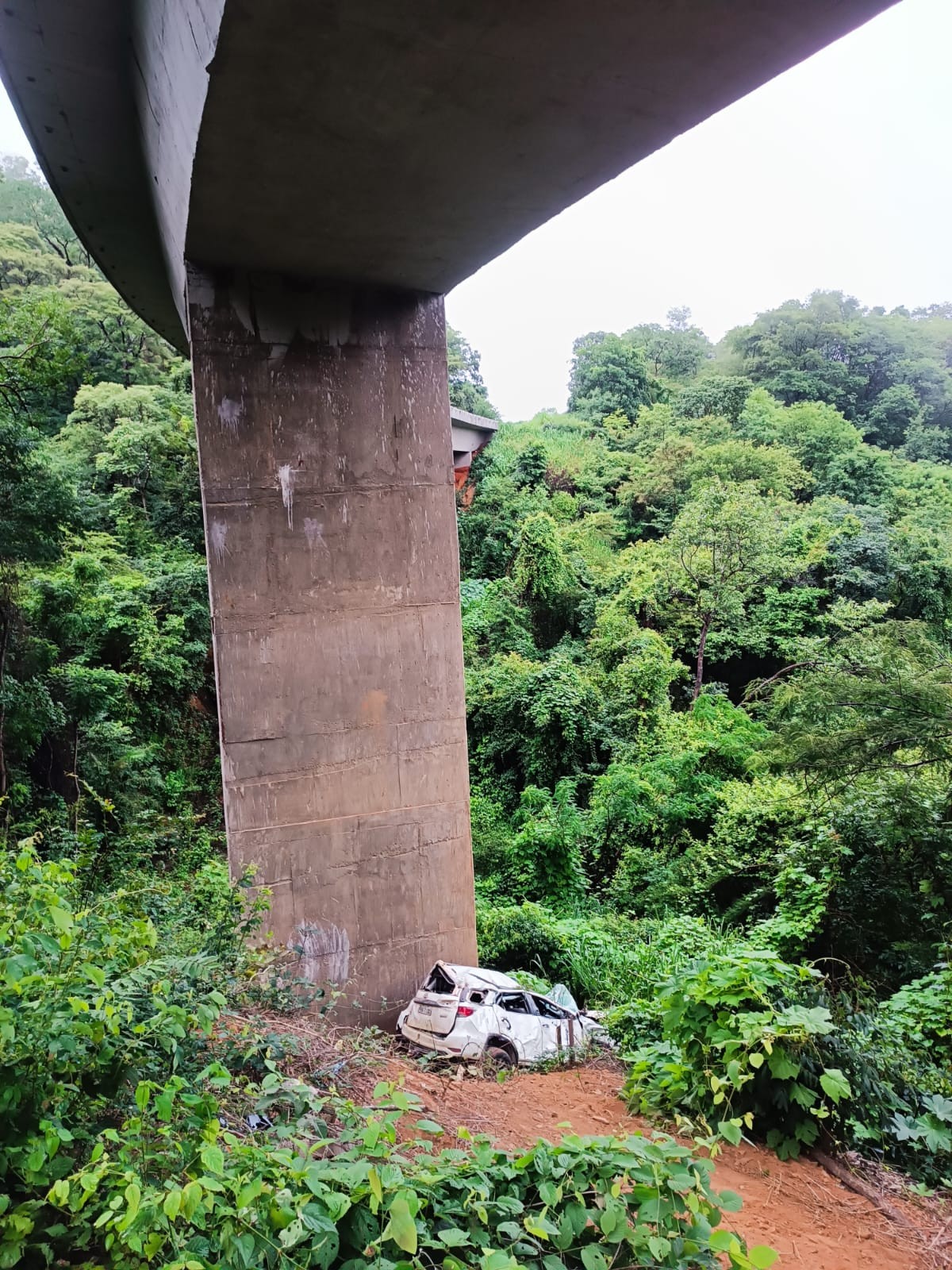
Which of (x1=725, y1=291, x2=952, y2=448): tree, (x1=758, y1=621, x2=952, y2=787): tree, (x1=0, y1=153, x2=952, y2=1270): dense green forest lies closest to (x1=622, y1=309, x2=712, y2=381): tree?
(x1=725, y1=291, x2=952, y2=448): tree

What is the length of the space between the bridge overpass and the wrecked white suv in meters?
0.19

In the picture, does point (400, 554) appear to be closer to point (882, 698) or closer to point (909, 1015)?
point (909, 1015)

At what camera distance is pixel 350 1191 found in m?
1.67

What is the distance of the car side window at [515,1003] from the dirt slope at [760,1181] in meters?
0.63

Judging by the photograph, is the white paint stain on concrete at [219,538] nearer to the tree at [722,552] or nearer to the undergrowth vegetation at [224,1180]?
the undergrowth vegetation at [224,1180]

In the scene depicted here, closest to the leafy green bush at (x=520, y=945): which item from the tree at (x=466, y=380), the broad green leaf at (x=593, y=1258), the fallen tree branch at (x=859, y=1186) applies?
the fallen tree branch at (x=859, y=1186)

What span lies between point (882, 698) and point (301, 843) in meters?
6.35

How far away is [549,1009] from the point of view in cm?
570

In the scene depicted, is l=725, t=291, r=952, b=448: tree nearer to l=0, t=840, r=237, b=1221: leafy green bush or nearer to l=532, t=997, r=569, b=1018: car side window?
l=532, t=997, r=569, b=1018: car side window

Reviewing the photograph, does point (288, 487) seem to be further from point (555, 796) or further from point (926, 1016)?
point (555, 796)

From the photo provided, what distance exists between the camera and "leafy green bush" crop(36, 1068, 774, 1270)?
4.91ft

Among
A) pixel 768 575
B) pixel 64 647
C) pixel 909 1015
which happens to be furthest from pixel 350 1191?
pixel 768 575

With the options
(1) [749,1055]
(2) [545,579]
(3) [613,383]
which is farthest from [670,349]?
(1) [749,1055]

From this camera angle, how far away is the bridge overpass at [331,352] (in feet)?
9.12
